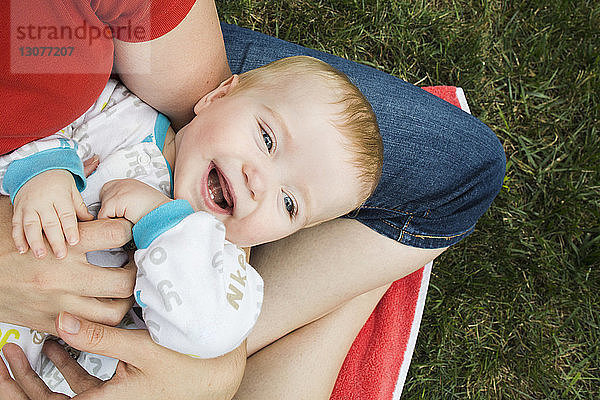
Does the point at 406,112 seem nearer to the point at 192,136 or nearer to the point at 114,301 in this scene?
the point at 192,136

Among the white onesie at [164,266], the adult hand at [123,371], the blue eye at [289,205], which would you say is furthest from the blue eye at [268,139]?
the adult hand at [123,371]

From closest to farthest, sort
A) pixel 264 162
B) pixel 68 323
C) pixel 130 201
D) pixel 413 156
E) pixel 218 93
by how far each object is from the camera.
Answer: pixel 68 323 → pixel 130 201 → pixel 264 162 → pixel 218 93 → pixel 413 156

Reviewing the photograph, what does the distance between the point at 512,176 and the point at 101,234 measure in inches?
69.5

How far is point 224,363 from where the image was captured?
1198 millimetres

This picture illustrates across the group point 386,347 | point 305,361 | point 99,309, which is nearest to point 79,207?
point 99,309

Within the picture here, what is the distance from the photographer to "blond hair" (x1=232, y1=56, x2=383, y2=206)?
4.18 feet

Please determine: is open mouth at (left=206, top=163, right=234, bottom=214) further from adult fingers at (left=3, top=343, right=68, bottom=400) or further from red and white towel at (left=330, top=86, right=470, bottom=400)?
red and white towel at (left=330, top=86, right=470, bottom=400)

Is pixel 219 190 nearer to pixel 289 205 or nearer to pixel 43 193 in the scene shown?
pixel 289 205

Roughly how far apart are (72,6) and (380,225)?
959mm

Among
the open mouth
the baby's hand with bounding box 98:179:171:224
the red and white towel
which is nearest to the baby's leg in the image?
the red and white towel

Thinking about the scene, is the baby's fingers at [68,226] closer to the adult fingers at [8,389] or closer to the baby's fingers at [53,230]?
the baby's fingers at [53,230]

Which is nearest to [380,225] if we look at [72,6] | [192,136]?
[192,136]

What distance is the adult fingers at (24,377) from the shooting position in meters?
1.08

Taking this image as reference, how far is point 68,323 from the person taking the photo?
0.99 m
